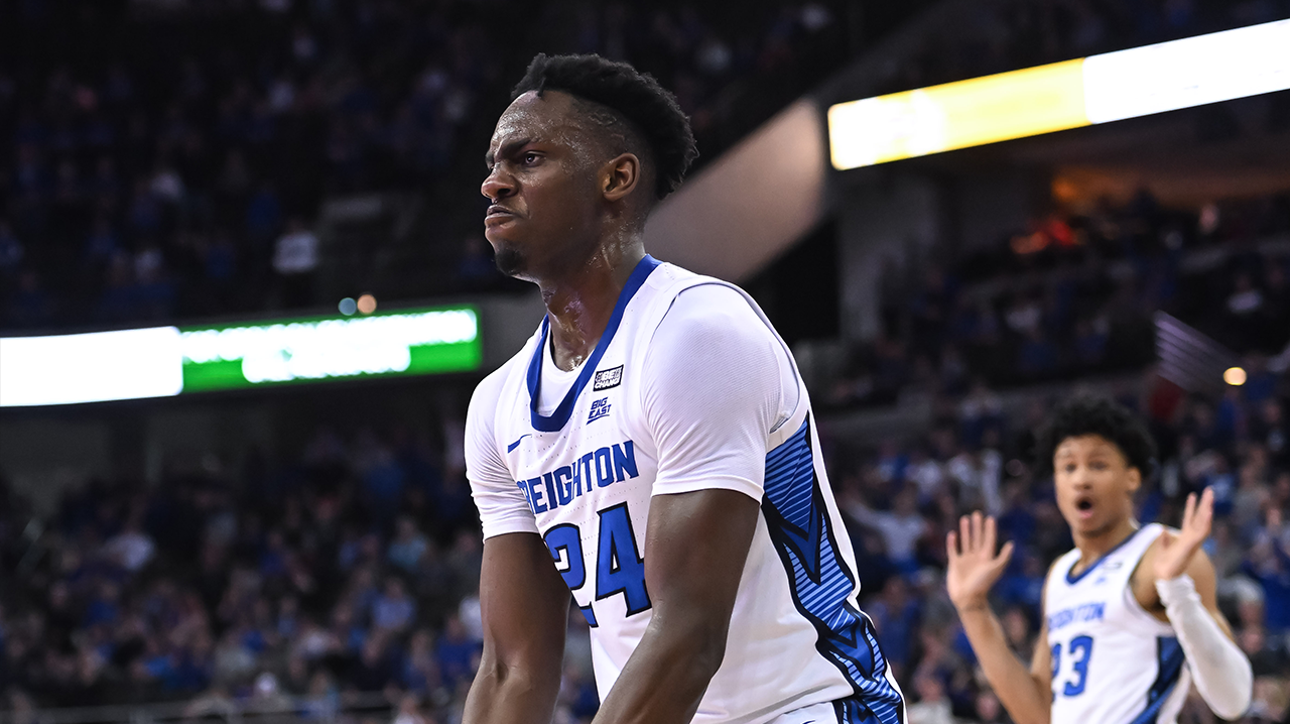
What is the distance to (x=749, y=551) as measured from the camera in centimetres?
284

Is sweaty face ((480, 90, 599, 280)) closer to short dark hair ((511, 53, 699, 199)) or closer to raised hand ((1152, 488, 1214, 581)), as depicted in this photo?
short dark hair ((511, 53, 699, 199))

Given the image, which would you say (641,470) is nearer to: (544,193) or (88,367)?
(544,193)

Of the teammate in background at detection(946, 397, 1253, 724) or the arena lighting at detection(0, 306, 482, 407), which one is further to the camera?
the arena lighting at detection(0, 306, 482, 407)

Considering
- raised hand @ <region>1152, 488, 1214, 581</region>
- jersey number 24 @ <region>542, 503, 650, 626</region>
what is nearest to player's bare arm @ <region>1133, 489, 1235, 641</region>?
raised hand @ <region>1152, 488, 1214, 581</region>

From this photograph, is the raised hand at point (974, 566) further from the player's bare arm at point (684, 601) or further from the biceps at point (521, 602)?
the player's bare arm at point (684, 601)

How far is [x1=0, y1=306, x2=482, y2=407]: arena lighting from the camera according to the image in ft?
61.2

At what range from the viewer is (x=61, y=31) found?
2448 cm

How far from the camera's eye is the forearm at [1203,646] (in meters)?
5.11

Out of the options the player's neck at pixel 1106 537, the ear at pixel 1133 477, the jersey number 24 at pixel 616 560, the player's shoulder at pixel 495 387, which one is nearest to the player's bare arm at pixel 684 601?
the jersey number 24 at pixel 616 560

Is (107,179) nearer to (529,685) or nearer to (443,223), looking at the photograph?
(443,223)

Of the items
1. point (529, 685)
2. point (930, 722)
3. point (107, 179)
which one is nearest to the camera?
point (529, 685)

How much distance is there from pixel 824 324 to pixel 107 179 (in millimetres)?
10954

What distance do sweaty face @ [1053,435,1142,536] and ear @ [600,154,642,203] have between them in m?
3.37

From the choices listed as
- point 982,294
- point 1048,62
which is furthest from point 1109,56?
point 982,294
